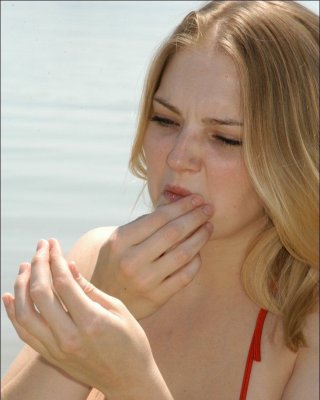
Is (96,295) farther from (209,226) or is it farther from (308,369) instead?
(308,369)

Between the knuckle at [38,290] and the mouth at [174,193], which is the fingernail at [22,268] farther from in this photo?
the mouth at [174,193]

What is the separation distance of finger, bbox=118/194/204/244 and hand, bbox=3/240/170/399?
10.6 inches

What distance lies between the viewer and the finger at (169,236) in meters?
3.23

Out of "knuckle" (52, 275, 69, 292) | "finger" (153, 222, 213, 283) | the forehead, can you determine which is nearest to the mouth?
"finger" (153, 222, 213, 283)

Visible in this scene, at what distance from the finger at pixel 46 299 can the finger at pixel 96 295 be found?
65mm

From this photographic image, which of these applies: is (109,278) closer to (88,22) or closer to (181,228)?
(181,228)

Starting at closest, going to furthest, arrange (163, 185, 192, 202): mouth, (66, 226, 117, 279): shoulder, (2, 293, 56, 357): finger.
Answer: (2, 293, 56, 357): finger < (163, 185, 192, 202): mouth < (66, 226, 117, 279): shoulder

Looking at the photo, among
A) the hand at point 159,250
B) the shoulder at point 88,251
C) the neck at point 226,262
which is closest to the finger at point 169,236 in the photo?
the hand at point 159,250

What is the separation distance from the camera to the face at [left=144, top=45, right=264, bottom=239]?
331 centimetres

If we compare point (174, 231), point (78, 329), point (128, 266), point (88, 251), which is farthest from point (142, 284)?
point (88, 251)

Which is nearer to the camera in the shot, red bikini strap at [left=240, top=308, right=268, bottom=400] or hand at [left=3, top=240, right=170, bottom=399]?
hand at [left=3, top=240, right=170, bottom=399]

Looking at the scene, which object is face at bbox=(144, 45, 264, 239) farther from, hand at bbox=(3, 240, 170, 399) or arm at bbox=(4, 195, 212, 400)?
hand at bbox=(3, 240, 170, 399)

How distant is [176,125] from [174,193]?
0.21 m

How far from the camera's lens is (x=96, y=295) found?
3.01 m
